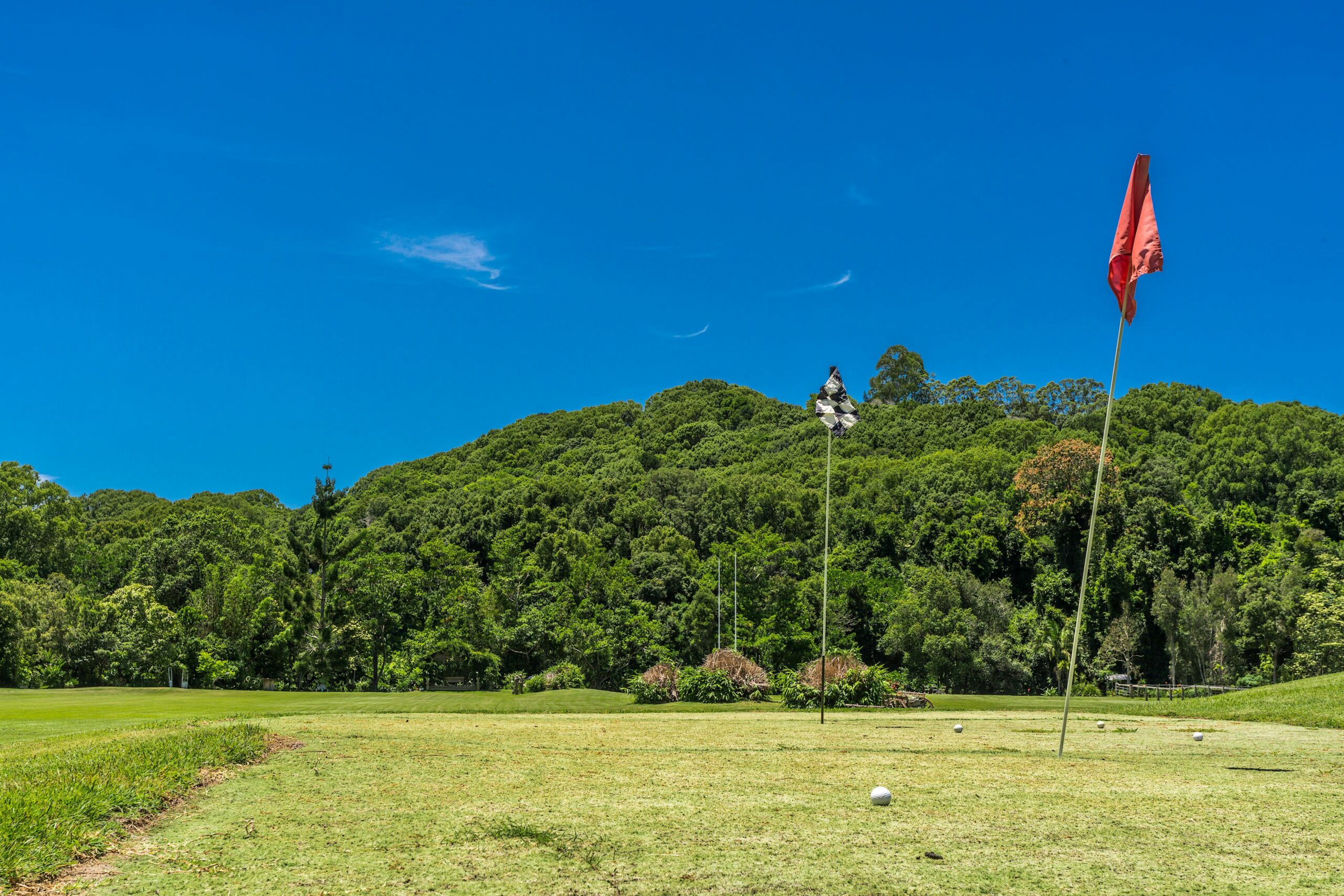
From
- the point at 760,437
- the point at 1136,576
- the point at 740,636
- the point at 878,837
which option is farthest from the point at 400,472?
the point at 878,837

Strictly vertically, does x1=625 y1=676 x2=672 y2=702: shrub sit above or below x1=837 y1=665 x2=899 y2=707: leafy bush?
below

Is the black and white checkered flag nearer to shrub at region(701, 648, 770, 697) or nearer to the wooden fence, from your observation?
shrub at region(701, 648, 770, 697)

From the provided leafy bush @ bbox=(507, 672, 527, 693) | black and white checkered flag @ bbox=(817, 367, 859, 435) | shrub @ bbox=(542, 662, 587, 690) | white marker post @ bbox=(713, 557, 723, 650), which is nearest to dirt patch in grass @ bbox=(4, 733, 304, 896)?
black and white checkered flag @ bbox=(817, 367, 859, 435)

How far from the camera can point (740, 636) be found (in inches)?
1769

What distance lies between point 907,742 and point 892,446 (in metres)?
68.2

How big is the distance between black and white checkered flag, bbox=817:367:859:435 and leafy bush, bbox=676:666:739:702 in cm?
1196

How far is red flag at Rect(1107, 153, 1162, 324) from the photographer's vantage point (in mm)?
11258

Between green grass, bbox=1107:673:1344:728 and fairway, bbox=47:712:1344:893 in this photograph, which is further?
green grass, bbox=1107:673:1344:728

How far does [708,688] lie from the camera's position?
28.9 m

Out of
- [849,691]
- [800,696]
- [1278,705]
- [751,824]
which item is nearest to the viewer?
[751,824]

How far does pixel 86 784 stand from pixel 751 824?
5387 mm

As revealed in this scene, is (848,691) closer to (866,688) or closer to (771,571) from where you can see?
(866,688)

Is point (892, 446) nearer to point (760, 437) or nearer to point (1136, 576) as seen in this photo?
point (760, 437)

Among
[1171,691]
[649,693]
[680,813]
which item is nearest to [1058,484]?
[1171,691]
